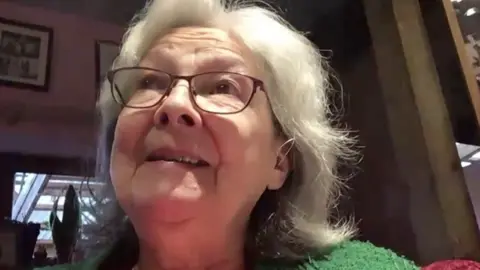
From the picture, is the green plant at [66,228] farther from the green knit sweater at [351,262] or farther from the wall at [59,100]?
the green knit sweater at [351,262]

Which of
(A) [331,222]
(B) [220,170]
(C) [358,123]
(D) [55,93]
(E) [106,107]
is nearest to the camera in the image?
(B) [220,170]

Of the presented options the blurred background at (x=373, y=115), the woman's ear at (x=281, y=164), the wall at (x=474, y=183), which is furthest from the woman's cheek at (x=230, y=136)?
the wall at (x=474, y=183)

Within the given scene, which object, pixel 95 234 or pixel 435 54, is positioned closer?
pixel 95 234

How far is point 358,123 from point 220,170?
2.12 ft

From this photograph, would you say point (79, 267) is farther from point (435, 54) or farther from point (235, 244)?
point (435, 54)

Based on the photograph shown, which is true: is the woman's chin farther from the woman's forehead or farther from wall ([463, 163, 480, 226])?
wall ([463, 163, 480, 226])

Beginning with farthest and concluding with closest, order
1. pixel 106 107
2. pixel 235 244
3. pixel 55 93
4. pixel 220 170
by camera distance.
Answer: pixel 55 93 → pixel 106 107 → pixel 235 244 → pixel 220 170

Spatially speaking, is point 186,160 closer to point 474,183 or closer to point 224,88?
point 224,88

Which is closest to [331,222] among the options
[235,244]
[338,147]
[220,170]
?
[338,147]

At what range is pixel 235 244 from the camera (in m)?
0.95

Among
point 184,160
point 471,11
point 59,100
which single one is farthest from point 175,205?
point 59,100

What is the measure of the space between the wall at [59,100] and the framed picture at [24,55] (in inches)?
0.8

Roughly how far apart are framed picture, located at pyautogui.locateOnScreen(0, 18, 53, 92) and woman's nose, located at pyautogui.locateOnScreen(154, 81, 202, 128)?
1.21m

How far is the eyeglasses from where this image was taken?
875 millimetres
